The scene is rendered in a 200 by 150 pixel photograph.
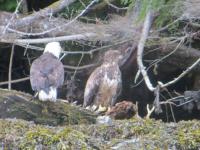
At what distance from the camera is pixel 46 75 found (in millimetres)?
8367

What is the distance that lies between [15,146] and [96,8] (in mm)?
6936

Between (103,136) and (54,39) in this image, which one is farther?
(54,39)

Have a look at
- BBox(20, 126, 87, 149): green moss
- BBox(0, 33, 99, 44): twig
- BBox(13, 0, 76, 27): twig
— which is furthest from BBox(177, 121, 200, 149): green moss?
BBox(13, 0, 76, 27): twig

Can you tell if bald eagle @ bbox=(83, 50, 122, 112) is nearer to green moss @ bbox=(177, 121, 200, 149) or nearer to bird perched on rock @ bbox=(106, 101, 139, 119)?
bird perched on rock @ bbox=(106, 101, 139, 119)

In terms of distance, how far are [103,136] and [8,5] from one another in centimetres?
665

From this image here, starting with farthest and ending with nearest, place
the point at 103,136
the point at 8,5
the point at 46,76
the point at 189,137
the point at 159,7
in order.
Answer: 1. the point at 8,5
2. the point at 46,76
3. the point at 159,7
4. the point at 103,136
5. the point at 189,137

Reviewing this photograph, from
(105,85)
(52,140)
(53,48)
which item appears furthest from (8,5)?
(52,140)

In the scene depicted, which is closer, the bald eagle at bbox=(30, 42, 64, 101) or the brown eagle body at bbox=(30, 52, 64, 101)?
the bald eagle at bbox=(30, 42, 64, 101)

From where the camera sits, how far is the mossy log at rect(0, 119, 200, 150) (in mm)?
4379

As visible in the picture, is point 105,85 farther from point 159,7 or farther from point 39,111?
point 159,7

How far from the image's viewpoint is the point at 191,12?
26.6 feet

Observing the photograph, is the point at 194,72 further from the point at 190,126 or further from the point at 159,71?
the point at 190,126

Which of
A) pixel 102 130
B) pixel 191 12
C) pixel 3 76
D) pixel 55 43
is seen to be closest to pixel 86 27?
pixel 55 43

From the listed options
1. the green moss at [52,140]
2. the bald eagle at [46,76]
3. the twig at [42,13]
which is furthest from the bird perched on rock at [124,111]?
the twig at [42,13]
